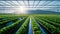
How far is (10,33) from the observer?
7.62 m

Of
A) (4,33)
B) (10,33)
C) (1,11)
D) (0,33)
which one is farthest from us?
(1,11)

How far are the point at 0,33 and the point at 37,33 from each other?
6.72 ft

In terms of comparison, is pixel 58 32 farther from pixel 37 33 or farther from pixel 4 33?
pixel 4 33

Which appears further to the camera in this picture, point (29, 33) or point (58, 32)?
point (29, 33)

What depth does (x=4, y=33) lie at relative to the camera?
715cm

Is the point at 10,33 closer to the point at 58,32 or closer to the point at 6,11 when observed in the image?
the point at 58,32

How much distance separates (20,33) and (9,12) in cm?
2876

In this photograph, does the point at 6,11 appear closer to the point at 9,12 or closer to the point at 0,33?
the point at 9,12

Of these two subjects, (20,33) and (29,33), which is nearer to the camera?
(20,33)

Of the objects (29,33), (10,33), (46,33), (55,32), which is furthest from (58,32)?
(10,33)

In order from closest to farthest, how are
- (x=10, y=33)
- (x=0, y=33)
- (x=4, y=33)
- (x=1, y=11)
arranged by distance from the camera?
(x=0, y=33) → (x=4, y=33) → (x=10, y=33) → (x=1, y=11)

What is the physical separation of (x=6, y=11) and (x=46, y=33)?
27.4 meters

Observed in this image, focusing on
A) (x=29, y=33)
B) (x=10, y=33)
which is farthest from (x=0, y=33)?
(x=29, y=33)

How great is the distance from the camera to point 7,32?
295 inches
